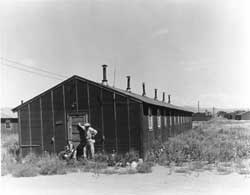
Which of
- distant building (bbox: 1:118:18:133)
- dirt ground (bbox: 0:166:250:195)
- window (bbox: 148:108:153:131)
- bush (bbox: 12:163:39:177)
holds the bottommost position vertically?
dirt ground (bbox: 0:166:250:195)

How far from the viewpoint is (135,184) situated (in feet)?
31.1

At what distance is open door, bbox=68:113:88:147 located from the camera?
586 inches

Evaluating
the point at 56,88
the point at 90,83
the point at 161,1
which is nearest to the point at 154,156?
the point at 90,83

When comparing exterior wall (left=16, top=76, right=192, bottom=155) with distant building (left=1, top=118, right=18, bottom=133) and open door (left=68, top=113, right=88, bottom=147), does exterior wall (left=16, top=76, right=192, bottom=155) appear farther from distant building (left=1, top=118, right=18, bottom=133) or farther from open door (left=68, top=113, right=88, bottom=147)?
distant building (left=1, top=118, right=18, bottom=133)

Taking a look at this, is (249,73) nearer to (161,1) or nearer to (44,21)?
(161,1)

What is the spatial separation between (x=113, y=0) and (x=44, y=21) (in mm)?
2581

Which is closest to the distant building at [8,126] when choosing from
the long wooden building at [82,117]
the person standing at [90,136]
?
the long wooden building at [82,117]

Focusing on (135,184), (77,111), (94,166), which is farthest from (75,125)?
(135,184)

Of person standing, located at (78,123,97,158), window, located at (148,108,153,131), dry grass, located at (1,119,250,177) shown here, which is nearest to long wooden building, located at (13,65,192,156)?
person standing, located at (78,123,97,158)

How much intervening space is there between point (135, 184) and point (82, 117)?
6.21m

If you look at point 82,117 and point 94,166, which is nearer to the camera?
point 94,166

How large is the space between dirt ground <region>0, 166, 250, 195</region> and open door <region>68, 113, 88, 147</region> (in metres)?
3.54

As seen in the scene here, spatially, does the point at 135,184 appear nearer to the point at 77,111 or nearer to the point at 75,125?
the point at 75,125

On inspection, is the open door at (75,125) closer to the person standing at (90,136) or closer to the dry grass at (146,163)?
the person standing at (90,136)
